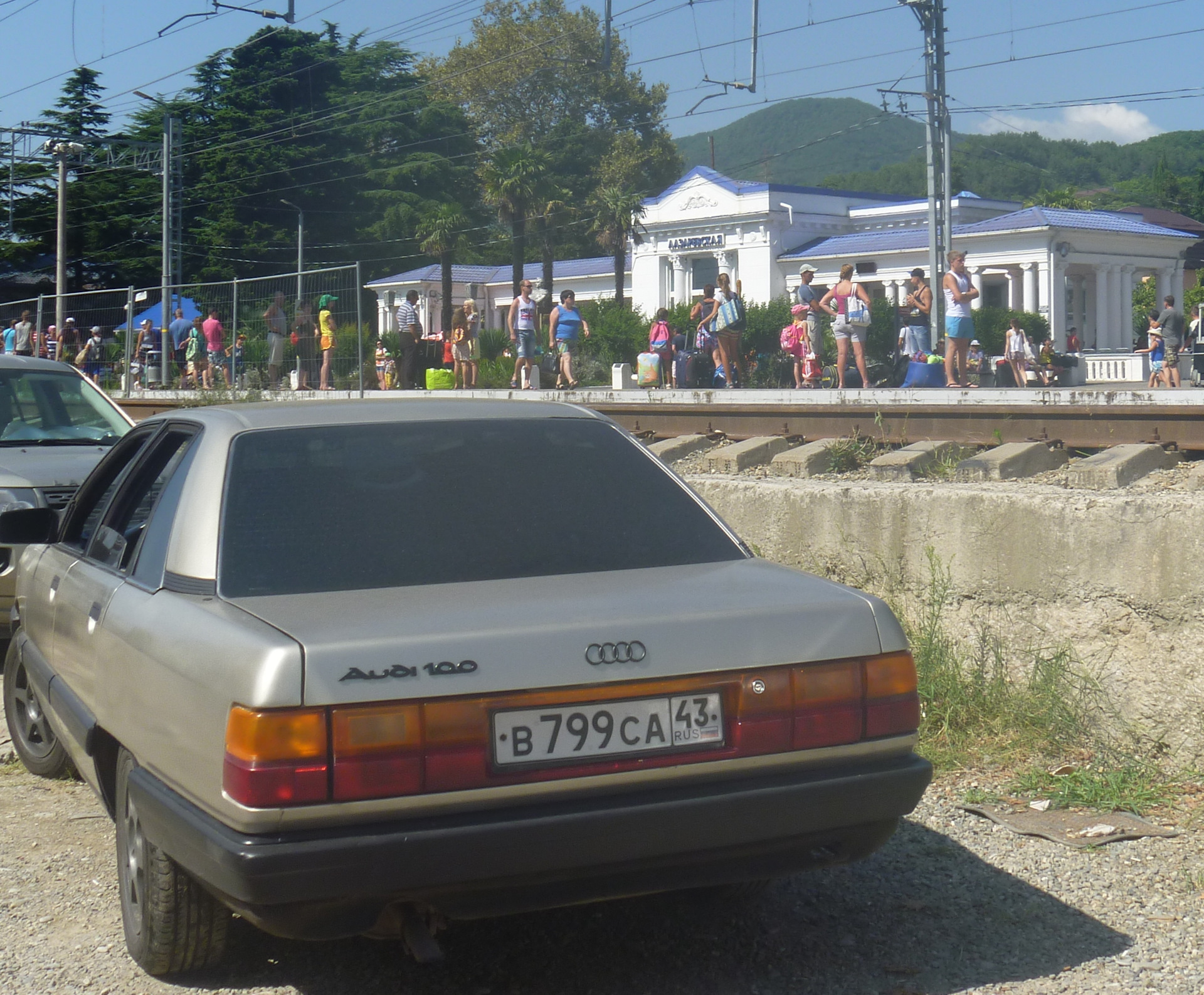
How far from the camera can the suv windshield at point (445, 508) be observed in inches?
124

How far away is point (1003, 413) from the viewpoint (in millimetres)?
9641

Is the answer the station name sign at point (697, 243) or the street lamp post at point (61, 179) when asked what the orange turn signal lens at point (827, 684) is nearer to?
the street lamp post at point (61, 179)

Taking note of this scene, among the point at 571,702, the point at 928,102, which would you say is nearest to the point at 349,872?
the point at 571,702

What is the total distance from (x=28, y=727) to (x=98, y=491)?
4.18 feet

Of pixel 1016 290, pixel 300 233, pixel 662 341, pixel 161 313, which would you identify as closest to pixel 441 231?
pixel 300 233

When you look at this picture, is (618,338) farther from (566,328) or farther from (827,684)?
(827,684)

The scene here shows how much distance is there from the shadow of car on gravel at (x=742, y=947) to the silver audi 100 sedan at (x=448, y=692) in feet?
1.16

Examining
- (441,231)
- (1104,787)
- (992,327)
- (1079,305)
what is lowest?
(1104,787)

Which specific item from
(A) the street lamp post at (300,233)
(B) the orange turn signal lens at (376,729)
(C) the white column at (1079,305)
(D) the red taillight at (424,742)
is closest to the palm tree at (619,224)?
(A) the street lamp post at (300,233)

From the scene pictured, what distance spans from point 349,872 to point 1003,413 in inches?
310

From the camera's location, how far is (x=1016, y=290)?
163 feet

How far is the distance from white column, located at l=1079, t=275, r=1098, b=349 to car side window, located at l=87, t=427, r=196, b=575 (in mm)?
51814

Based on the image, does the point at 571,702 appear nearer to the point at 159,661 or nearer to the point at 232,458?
the point at 159,661

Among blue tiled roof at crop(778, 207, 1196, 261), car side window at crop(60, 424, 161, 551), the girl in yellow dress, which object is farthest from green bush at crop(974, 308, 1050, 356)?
car side window at crop(60, 424, 161, 551)
